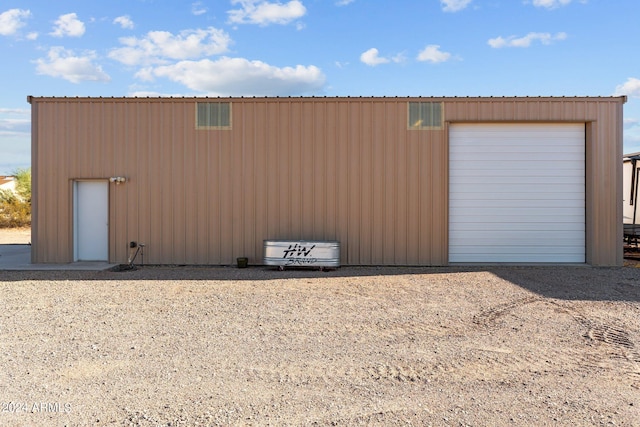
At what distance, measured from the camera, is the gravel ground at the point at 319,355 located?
3697mm

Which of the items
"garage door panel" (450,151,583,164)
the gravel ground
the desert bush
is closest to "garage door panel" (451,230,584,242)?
"garage door panel" (450,151,583,164)

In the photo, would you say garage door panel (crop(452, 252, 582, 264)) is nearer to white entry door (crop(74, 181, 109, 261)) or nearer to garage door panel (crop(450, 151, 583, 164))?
garage door panel (crop(450, 151, 583, 164))

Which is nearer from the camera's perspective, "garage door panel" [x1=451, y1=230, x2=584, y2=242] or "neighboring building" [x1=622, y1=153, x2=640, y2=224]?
"garage door panel" [x1=451, y1=230, x2=584, y2=242]

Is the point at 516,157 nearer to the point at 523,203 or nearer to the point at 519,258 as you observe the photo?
the point at 523,203

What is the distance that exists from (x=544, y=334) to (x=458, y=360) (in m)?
1.67

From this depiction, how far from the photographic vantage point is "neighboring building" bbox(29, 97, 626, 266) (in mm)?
11898

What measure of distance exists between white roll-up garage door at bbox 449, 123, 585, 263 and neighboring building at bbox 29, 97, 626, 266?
0.09 feet

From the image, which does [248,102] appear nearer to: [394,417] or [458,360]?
[458,360]

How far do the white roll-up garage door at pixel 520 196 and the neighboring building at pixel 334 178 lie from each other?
0.03m

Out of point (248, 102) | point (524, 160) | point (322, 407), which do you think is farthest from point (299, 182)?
point (322, 407)

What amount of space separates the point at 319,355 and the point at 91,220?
9468mm

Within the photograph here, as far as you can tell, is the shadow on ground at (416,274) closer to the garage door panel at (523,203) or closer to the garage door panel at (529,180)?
the garage door panel at (523,203)

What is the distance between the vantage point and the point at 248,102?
12.0 meters

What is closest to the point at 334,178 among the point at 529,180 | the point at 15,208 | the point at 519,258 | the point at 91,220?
the point at 529,180
